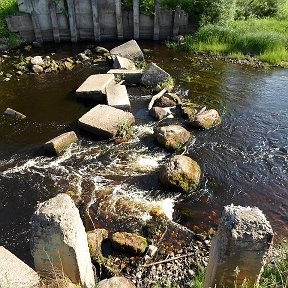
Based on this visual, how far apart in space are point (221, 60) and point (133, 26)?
5700 millimetres

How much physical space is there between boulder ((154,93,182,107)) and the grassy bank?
20.1 ft

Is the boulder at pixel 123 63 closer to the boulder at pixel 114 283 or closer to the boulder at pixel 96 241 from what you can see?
the boulder at pixel 96 241

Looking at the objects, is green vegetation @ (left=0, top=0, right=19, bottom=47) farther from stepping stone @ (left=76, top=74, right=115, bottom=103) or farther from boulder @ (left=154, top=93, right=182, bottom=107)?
boulder @ (left=154, top=93, right=182, bottom=107)

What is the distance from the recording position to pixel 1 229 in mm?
7727

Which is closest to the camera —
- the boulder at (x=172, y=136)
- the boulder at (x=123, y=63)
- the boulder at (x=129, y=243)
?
the boulder at (x=129, y=243)

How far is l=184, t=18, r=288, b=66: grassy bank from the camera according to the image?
17344mm

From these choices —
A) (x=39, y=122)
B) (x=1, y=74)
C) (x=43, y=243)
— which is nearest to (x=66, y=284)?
(x=43, y=243)

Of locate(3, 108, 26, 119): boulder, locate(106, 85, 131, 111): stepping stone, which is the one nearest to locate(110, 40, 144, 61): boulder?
locate(106, 85, 131, 111): stepping stone

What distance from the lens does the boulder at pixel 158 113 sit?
12.0 meters

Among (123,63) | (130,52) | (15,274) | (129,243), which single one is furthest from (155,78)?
(15,274)

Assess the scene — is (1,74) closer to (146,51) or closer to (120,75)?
(120,75)

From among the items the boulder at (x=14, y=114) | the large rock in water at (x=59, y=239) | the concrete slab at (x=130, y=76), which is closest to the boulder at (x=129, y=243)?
the large rock in water at (x=59, y=239)

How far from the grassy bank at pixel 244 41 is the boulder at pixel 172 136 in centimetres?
847

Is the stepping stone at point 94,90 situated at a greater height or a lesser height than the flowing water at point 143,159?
greater
